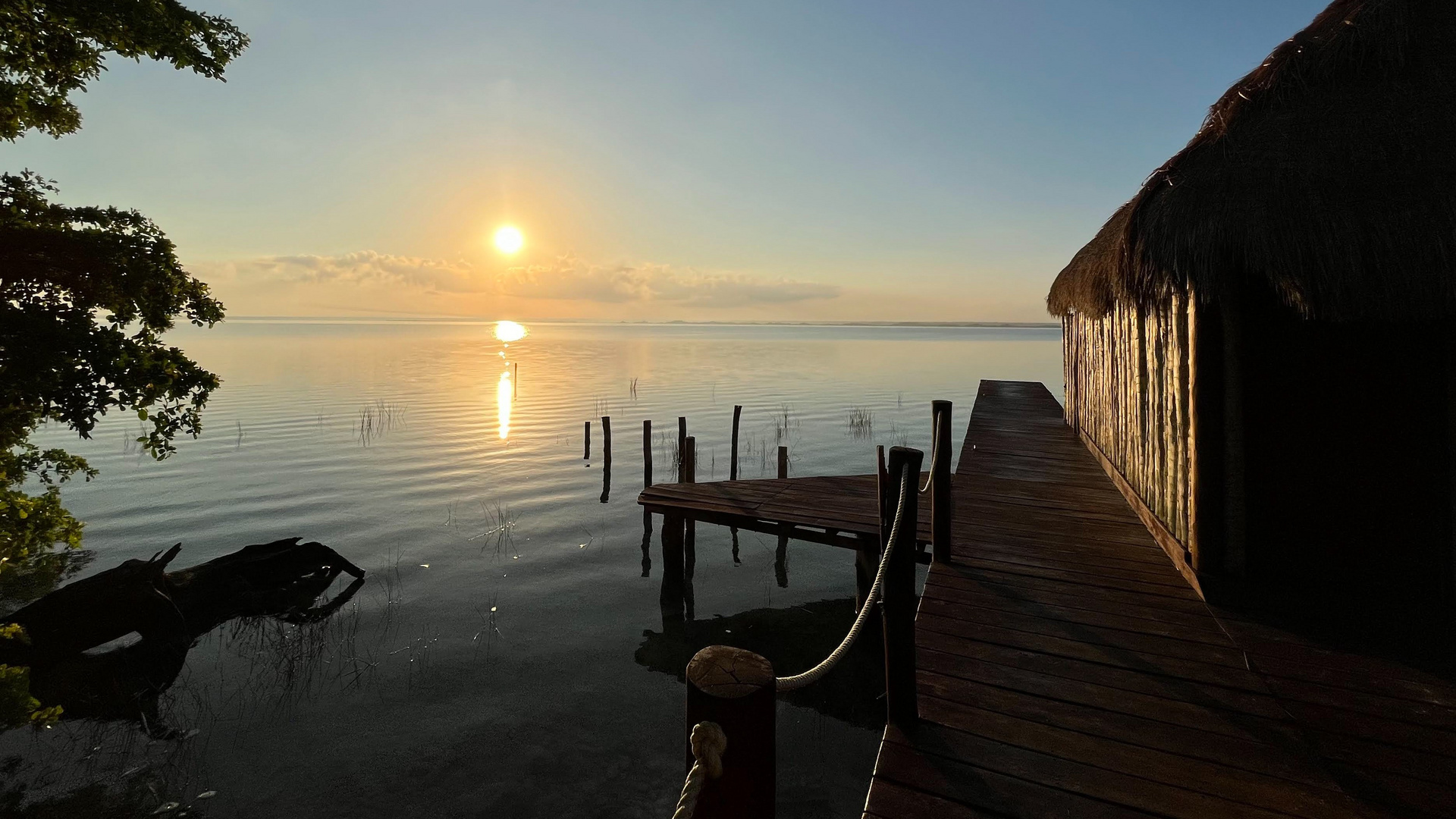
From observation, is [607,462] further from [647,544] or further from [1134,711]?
[1134,711]

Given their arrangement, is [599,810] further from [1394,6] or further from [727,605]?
[1394,6]

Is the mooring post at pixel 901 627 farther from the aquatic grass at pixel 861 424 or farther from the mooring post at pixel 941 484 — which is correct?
the aquatic grass at pixel 861 424

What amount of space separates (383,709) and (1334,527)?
8693 mm

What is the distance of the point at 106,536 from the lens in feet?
40.0

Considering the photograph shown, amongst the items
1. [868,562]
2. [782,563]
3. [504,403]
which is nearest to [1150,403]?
[868,562]

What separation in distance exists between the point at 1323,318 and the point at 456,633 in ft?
30.9

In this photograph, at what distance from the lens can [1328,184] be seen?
477cm

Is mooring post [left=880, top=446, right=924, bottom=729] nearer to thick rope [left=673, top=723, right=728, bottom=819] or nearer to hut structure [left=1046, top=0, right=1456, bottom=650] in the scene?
thick rope [left=673, top=723, right=728, bottom=819]

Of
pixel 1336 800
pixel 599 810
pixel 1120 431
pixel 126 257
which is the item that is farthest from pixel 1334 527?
pixel 126 257

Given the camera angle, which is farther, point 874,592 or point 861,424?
point 861,424

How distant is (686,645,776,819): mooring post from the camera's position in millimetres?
2010

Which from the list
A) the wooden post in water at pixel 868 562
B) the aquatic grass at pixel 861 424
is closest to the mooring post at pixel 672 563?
the wooden post in water at pixel 868 562

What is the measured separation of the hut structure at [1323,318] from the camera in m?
4.57

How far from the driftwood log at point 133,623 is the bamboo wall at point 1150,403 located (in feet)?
32.3
